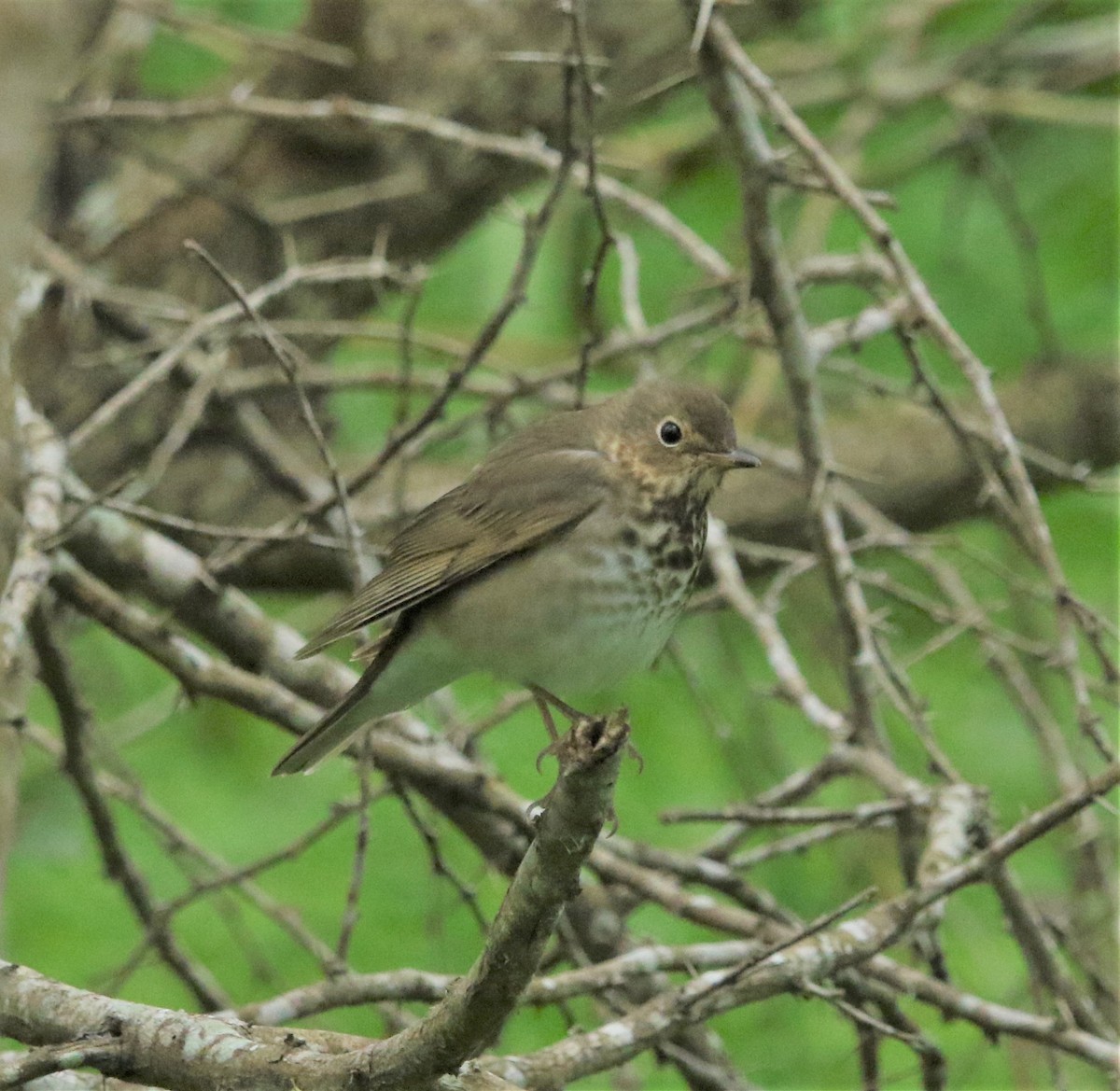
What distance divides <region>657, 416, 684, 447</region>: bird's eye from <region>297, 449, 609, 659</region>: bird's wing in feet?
0.60

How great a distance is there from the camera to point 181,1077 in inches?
99.3

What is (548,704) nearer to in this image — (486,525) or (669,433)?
(486,525)

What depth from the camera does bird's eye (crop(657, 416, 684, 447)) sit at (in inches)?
163

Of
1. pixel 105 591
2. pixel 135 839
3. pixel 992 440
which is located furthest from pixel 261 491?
pixel 992 440

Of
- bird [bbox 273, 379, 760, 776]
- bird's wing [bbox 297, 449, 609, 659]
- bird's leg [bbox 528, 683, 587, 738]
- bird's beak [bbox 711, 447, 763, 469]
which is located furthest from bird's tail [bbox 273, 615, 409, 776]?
bird's beak [bbox 711, 447, 763, 469]

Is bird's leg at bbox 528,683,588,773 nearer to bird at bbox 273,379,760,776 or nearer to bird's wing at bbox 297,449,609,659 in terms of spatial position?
bird at bbox 273,379,760,776

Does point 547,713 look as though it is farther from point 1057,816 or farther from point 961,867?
point 1057,816

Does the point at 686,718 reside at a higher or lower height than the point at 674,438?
higher

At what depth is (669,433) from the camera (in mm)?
4160

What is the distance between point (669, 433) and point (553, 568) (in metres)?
0.54

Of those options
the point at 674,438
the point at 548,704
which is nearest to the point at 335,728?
the point at 548,704

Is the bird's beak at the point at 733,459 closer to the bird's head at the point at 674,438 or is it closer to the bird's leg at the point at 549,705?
the bird's head at the point at 674,438

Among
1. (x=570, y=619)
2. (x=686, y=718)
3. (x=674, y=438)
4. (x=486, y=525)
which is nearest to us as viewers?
(x=570, y=619)

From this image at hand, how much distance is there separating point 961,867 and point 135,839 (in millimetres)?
3544
